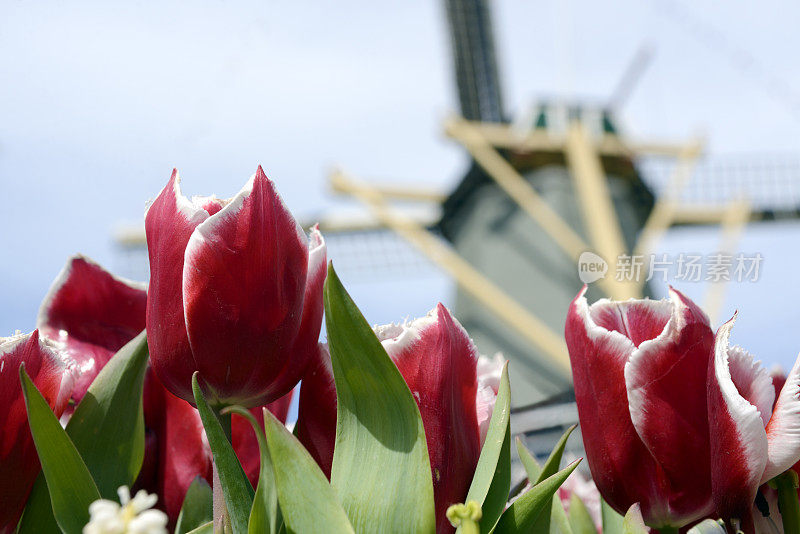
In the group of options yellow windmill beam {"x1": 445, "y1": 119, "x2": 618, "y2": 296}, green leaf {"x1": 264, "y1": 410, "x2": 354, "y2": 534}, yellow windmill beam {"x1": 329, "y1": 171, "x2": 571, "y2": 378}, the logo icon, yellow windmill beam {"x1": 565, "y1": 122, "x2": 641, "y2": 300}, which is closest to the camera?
green leaf {"x1": 264, "y1": 410, "x2": 354, "y2": 534}

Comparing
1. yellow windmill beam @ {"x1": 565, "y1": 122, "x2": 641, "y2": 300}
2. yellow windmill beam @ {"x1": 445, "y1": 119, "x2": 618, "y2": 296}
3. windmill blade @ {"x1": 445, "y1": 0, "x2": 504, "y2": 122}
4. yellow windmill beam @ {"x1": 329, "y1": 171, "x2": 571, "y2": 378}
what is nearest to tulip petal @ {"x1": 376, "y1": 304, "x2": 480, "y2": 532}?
yellow windmill beam @ {"x1": 329, "y1": 171, "x2": 571, "y2": 378}

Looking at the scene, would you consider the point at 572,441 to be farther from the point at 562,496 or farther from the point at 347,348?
the point at 347,348

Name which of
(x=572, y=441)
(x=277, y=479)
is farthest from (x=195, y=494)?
(x=572, y=441)

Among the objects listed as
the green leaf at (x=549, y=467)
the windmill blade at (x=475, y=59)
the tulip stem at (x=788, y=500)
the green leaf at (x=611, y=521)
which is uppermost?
the green leaf at (x=549, y=467)

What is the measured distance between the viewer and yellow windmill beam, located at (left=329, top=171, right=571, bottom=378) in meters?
7.99

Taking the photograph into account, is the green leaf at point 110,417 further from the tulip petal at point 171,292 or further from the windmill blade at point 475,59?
the windmill blade at point 475,59

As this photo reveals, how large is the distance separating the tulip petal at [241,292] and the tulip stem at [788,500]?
0.30 m

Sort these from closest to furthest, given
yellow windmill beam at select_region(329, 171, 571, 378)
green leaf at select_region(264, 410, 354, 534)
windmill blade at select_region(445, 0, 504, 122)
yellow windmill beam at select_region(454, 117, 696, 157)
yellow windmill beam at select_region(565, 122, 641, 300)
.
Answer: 1. green leaf at select_region(264, 410, 354, 534)
2. yellow windmill beam at select_region(329, 171, 571, 378)
3. yellow windmill beam at select_region(565, 122, 641, 300)
4. yellow windmill beam at select_region(454, 117, 696, 157)
5. windmill blade at select_region(445, 0, 504, 122)

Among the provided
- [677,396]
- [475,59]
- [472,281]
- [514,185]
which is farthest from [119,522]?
[475,59]

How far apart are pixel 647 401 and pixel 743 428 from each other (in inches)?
2.2

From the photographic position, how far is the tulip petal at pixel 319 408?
0.52 metres

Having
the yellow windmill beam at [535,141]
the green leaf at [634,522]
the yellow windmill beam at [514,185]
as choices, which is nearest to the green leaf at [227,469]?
the green leaf at [634,522]

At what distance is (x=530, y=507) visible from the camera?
1.50 ft

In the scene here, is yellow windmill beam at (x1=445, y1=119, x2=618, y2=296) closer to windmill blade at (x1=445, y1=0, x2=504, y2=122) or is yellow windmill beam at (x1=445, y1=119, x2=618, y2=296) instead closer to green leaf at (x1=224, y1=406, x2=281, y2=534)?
windmill blade at (x1=445, y1=0, x2=504, y2=122)
